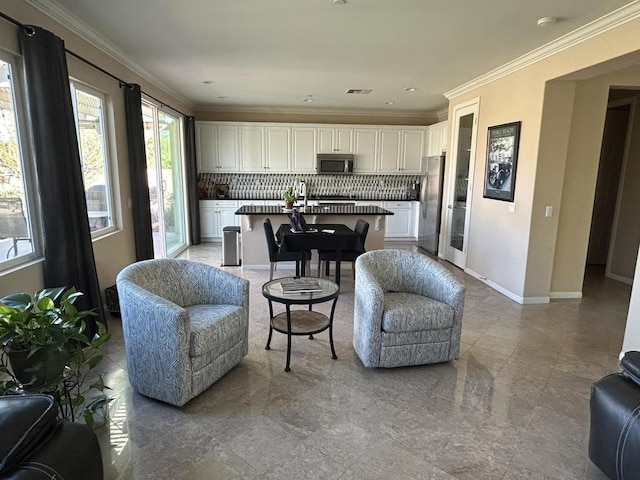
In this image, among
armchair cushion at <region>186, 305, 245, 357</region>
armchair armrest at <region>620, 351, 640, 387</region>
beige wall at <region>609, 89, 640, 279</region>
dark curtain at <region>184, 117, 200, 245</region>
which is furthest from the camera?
dark curtain at <region>184, 117, 200, 245</region>

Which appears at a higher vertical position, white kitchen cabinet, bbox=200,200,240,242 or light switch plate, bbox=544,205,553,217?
light switch plate, bbox=544,205,553,217

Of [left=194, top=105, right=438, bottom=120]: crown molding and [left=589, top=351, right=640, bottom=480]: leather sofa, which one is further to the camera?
[left=194, top=105, right=438, bottom=120]: crown molding

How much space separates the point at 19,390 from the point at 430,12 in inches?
136

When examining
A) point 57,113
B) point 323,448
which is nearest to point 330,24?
point 57,113

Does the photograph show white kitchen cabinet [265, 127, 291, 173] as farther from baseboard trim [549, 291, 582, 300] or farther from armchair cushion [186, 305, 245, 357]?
armchair cushion [186, 305, 245, 357]

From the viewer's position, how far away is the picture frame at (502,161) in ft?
14.6

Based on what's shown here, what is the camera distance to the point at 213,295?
2.92 metres

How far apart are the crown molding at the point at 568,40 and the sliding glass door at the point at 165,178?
14.8ft

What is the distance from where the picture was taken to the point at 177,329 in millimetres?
2238

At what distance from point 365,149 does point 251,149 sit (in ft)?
7.61

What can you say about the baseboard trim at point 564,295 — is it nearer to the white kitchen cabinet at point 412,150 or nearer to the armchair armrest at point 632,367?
the armchair armrest at point 632,367

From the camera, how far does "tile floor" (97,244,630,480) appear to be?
6.40ft

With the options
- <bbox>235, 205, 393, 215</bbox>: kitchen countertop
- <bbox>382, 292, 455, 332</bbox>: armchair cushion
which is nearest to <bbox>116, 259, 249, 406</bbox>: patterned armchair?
<bbox>382, 292, 455, 332</bbox>: armchair cushion

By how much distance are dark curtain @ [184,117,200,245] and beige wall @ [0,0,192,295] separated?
2051mm
